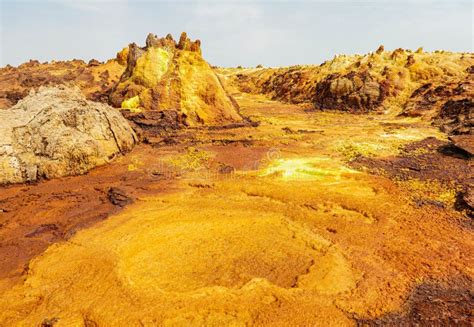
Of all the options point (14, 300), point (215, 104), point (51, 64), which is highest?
point (51, 64)

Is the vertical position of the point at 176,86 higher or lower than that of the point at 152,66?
lower

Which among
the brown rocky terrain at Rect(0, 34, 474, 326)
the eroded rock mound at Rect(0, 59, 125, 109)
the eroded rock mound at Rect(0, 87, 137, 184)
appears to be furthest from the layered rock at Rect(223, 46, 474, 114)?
the eroded rock mound at Rect(0, 87, 137, 184)

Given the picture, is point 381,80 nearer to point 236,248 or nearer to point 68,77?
point 236,248

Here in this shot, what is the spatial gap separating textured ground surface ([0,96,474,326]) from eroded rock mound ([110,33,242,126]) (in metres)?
6.49

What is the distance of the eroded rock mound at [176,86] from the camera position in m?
15.6

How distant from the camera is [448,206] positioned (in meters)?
6.71

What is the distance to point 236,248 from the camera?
17.5 ft

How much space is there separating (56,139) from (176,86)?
7497 mm

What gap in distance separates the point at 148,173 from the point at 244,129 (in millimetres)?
6796

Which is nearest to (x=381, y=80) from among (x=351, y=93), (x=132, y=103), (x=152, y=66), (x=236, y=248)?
(x=351, y=93)

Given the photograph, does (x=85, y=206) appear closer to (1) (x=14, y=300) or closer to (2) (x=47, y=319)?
(1) (x=14, y=300)

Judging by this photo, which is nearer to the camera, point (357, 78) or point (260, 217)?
point (260, 217)

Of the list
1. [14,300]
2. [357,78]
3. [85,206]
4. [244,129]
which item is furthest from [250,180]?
[357,78]

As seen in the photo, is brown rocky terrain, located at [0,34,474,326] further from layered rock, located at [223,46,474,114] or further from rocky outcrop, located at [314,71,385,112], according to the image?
rocky outcrop, located at [314,71,385,112]
